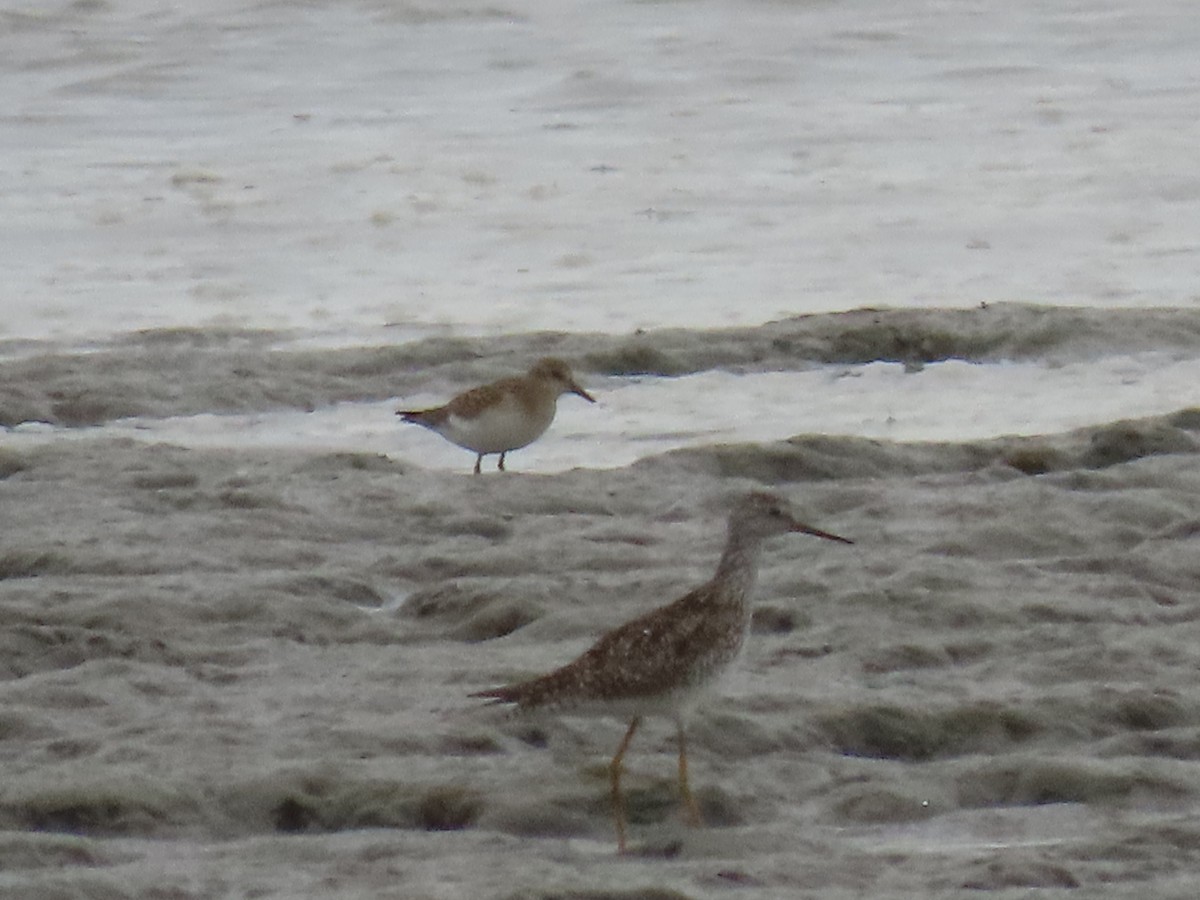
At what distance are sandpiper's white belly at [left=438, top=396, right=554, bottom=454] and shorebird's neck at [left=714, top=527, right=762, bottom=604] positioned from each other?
3035mm

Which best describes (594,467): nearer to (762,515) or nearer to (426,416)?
(426,416)

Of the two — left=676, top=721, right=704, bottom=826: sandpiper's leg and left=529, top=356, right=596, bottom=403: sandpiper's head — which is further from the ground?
left=676, top=721, right=704, bottom=826: sandpiper's leg

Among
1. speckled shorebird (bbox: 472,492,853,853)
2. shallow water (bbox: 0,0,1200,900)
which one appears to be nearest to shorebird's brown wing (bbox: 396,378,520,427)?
shallow water (bbox: 0,0,1200,900)

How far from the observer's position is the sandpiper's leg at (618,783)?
527 centimetres

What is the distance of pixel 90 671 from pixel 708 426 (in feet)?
12.3

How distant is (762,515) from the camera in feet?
19.7

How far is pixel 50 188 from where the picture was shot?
589 inches

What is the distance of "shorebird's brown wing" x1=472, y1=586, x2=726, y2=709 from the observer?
5449 mm

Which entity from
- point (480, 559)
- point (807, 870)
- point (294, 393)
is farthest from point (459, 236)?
point (807, 870)

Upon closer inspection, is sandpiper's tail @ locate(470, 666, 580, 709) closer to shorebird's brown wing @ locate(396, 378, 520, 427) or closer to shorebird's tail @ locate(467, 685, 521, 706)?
shorebird's tail @ locate(467, 685, 521, 706)

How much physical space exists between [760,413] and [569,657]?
3.44 metres

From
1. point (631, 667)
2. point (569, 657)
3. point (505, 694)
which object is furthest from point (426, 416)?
point (631, 667)

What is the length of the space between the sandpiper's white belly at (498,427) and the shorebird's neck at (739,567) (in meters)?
3.04

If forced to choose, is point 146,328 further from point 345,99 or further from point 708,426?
point 345,99
